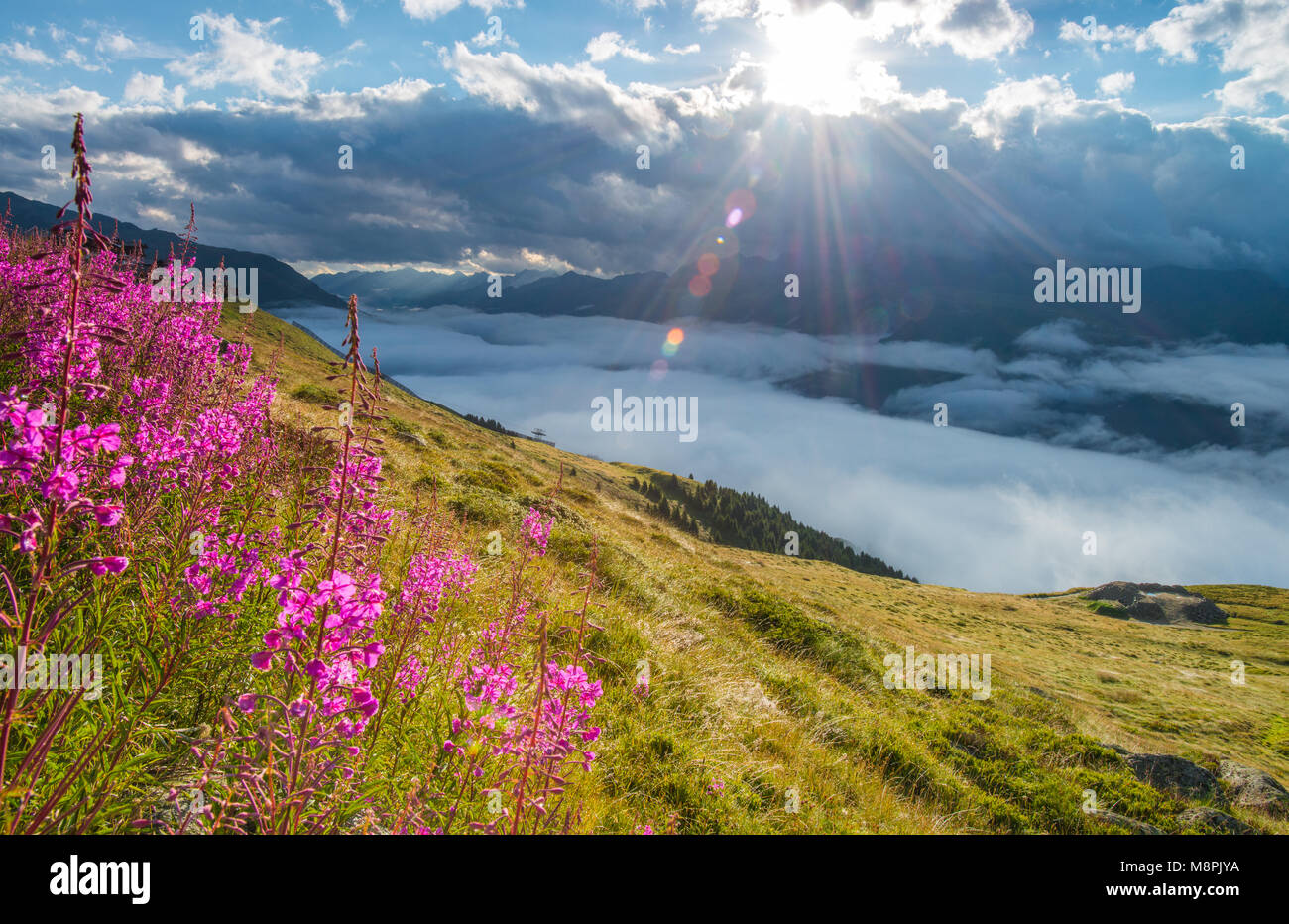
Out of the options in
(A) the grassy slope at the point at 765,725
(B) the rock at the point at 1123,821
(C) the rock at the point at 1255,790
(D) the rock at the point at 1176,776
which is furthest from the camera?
(C) the rock at the point at 1255,790

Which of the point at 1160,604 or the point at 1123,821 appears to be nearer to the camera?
the point at 1123,821

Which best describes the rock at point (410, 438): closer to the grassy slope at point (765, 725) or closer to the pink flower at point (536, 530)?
the grassy slope at point (765, 725)

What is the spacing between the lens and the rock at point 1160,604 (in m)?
150

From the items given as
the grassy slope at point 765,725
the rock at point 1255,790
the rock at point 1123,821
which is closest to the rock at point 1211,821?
the grassy slope at point 765,725

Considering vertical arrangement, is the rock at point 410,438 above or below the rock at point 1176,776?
above

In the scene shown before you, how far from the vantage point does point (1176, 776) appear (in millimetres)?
15391

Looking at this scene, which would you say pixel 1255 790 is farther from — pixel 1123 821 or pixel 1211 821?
pixel 1123 821

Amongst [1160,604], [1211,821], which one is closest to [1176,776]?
[1211,821]

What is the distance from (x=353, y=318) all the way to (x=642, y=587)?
1242 centimetres

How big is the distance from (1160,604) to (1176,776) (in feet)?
617

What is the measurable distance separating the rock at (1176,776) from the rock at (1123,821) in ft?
12.7

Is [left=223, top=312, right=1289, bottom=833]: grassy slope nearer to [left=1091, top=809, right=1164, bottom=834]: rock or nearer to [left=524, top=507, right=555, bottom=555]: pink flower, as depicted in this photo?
[left=1091, top=809, right=1164, bottom=834]: rock
